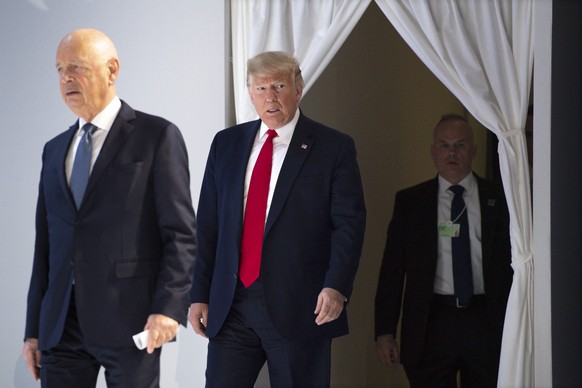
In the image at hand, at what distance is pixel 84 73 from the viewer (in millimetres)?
3482

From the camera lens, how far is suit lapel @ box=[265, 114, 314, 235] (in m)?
3.54

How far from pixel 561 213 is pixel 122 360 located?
2.09m

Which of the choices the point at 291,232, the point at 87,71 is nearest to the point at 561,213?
the point at 291,232

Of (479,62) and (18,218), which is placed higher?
(479,62)

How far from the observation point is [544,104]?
13.5ft

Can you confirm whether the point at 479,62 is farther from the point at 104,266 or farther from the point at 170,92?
the point at 104,266

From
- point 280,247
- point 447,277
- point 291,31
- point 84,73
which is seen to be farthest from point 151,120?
point 447,277

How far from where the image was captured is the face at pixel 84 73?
3.47m

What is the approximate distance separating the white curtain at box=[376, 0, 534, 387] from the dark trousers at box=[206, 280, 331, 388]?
1.07 meters

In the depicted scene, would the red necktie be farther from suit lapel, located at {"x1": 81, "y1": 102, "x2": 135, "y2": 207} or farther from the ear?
the ear

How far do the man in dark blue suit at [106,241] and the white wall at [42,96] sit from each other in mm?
789

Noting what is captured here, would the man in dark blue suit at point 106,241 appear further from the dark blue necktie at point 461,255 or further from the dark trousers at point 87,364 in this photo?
the dark blue necktie at point 461,255

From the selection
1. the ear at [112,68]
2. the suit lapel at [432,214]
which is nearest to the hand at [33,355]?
the ear at [112,68]

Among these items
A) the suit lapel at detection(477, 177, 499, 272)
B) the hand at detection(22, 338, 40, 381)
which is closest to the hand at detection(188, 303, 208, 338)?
the hand at detection(22, 338, 40, 381)
